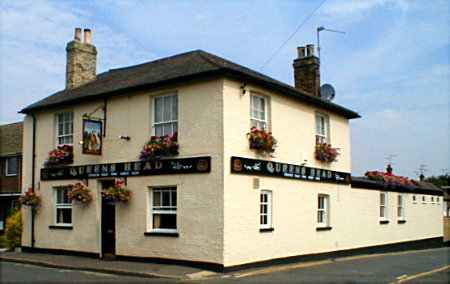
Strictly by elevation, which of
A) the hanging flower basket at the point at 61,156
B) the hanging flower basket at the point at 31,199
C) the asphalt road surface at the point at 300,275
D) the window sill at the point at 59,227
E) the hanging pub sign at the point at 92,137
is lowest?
the asphalt road surface at the point at 300,275

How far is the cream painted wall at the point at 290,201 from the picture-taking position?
15.8 metres

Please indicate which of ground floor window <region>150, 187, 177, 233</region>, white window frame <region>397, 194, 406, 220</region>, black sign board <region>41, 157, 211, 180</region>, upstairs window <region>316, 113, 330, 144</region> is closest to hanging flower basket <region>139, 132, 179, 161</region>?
black sign board <region>41, 157, 211, 180</region>

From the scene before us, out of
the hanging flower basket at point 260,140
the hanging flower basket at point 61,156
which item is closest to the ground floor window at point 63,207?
the hanging flower basket at point 61,156

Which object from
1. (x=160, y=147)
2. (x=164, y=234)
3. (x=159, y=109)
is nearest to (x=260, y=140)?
(x=160, y=147)

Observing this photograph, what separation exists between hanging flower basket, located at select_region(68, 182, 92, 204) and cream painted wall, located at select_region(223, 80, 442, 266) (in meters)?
5.48

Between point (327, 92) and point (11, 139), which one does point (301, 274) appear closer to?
point (327, 92)

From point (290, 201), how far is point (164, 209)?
4.23 m

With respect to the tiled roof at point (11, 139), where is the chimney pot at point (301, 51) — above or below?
above

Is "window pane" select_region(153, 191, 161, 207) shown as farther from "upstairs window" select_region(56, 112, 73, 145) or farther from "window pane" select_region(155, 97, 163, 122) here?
"upstairs window" select_region(56, 112, 73, 145)

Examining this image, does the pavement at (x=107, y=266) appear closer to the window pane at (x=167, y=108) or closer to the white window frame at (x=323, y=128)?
the window pane at (x=167, y=108)

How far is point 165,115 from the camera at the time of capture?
679 inches

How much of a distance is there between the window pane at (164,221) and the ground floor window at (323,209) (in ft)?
20.1

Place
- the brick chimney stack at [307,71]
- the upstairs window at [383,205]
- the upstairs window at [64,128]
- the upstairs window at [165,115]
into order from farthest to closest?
the upstairs window at [383,205] → the brick chimney stack at [307,71] → the upstairs window at [64,128] → the upstairs window at [165,115]

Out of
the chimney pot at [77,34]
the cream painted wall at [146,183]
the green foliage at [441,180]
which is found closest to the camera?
the cream painted wall at [146,183]
